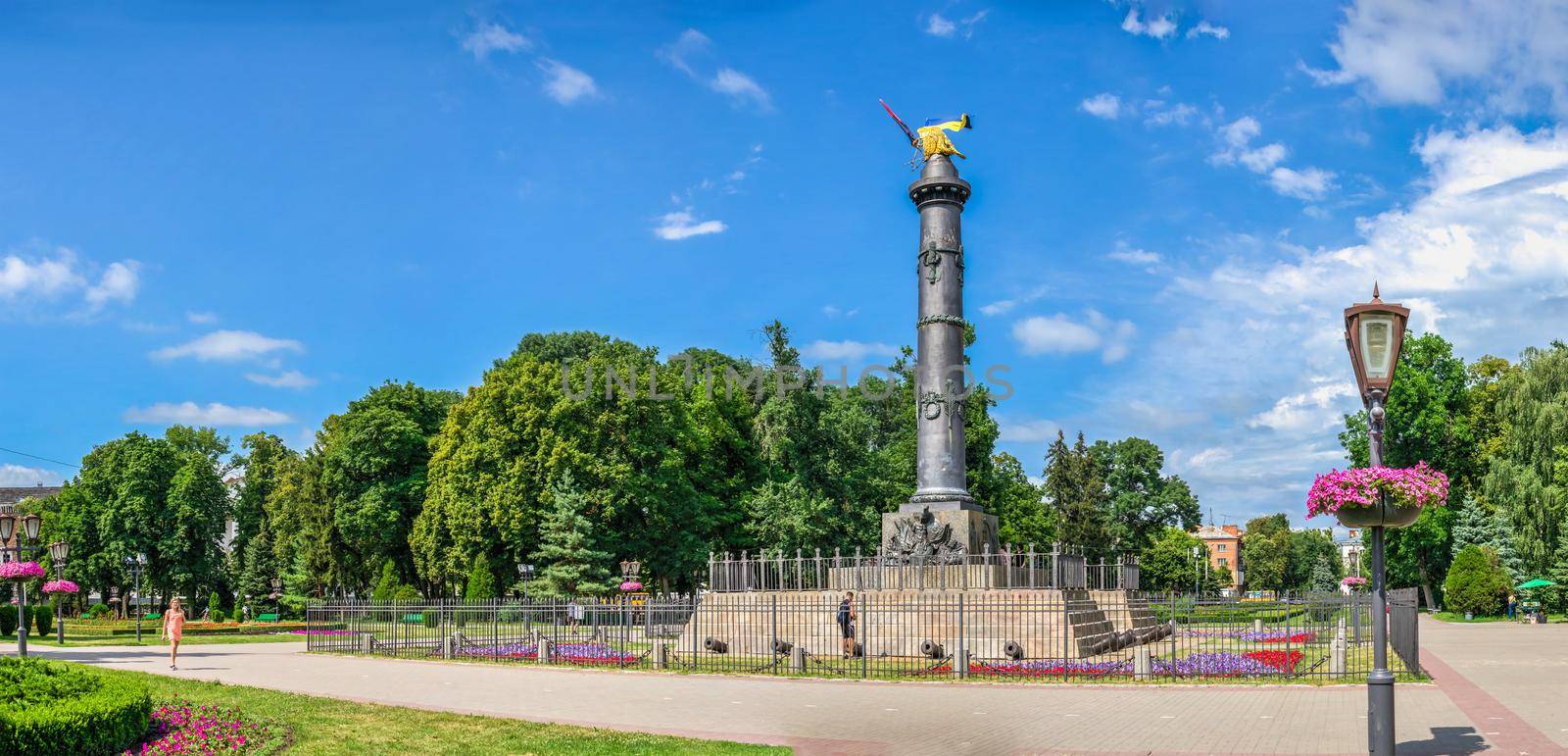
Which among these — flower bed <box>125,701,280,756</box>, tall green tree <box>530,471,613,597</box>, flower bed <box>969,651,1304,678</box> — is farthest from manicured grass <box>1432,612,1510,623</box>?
flower bed <box>125,701,280,756</box>

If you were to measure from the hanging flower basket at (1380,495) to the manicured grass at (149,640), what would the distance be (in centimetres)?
3749

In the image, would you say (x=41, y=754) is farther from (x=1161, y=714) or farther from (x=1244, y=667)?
(x=1244, y=667)

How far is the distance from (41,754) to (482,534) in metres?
39.4

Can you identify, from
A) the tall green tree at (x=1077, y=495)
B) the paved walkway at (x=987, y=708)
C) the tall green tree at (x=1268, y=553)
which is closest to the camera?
the paved walkway at (x=987, y=708)

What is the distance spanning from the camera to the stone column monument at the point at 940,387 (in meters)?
32.6

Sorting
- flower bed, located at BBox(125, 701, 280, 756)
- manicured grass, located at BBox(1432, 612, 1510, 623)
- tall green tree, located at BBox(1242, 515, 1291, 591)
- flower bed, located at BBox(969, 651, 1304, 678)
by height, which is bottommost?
tall green tree, located at BBox(1242, 515, 1291, 591)

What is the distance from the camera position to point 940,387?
111 ft

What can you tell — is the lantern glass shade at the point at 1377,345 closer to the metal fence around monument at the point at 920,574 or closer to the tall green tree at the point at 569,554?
the metal fence around monument at the point at 920,574

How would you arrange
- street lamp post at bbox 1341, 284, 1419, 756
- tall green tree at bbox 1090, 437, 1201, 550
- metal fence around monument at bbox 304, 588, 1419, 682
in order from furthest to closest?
tall green tree at bbox 1090, 437, 1201, 550, metal fence around monument at bbox 304, 588, 1419, 682, street lamp post at bbox 1341, 284, 1419, 756

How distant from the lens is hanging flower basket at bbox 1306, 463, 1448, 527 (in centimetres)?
1131

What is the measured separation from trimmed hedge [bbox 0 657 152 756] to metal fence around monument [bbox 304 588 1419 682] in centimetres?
1225

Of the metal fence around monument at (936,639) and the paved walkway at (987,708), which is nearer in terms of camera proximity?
the paved walkway at (987,708)

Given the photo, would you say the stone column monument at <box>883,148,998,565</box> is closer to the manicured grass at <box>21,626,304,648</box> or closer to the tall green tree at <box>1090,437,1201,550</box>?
the manicured grass at <box>21,626,304,648</box>

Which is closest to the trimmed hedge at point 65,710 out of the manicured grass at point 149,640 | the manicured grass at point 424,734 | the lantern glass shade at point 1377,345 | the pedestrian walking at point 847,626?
the manicured grass at point 424,734
